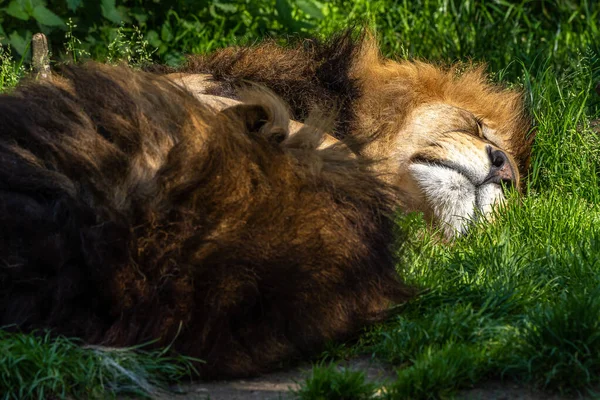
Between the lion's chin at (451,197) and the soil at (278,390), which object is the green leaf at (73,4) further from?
the soil at (278,390)

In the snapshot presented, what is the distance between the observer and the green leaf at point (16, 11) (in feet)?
20.0

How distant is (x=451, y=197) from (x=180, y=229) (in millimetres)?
1929

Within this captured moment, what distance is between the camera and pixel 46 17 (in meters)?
6.08

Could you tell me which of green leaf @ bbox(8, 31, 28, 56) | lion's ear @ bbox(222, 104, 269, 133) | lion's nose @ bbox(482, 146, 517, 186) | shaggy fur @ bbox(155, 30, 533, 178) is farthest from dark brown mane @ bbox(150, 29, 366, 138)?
green leaf @ bbox(8, 31, 28, 56)

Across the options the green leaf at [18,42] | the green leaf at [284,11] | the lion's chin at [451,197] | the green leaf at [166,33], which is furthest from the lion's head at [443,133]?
the green leaf at [18,42]

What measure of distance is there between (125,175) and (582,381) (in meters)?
1.61

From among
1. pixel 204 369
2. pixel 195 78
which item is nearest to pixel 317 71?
pixel 195 78

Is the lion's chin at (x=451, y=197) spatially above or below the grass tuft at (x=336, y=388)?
below

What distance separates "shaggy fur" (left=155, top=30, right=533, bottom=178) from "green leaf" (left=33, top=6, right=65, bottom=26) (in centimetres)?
126

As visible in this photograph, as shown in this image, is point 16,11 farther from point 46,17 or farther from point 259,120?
point 259,120

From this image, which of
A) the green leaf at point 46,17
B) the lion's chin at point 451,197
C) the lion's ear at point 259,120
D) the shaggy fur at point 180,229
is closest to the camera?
the shaggy fur at point 180,229

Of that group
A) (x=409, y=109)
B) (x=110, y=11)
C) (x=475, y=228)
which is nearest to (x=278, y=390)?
(x=475, y=228)

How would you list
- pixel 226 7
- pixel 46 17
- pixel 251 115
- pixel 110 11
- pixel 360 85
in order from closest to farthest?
1. pixel 251 115
2. pixel 360 85
3. pixel 46 17
4. pixel 110 11
5. pixel 226 7

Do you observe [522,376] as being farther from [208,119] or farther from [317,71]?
[317,71]
